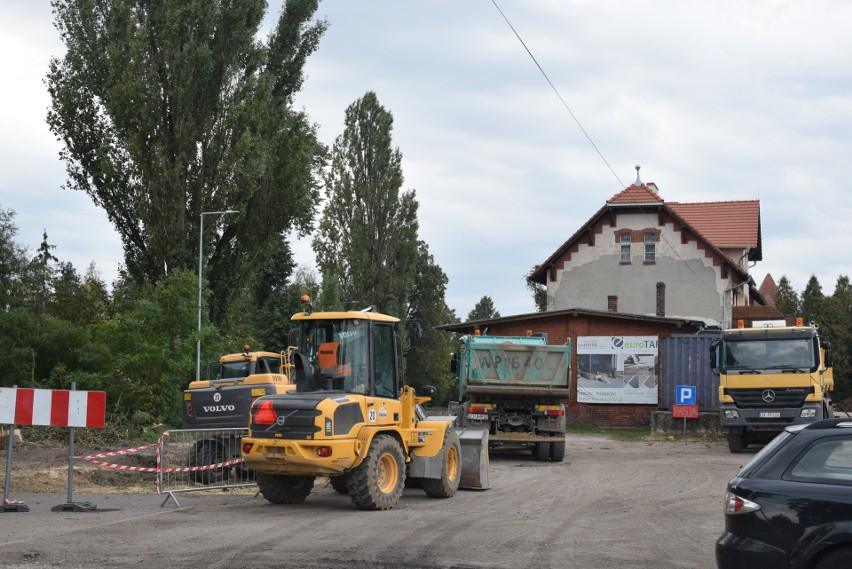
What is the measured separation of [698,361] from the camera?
117ft

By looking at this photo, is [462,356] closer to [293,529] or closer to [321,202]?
[293,529]

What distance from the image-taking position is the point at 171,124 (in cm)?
3195

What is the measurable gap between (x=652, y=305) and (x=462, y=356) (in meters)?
27.4

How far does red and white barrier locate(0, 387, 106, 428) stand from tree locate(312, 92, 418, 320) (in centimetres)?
4208

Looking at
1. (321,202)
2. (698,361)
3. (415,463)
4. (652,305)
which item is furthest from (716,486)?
(321,202)

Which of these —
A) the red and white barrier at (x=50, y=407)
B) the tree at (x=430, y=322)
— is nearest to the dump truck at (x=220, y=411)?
the red and white barrier at (x=50, y=407)

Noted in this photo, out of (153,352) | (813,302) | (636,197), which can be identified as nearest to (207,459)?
(153,352)

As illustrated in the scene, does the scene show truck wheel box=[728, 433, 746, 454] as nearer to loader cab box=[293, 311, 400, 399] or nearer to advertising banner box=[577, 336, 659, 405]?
advertising banner box=[577, 336, 659, 405]

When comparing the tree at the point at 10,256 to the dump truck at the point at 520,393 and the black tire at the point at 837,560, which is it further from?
the black tire at the point at 837,560

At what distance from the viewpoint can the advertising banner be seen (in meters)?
37.0

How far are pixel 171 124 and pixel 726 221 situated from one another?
35.8 metres

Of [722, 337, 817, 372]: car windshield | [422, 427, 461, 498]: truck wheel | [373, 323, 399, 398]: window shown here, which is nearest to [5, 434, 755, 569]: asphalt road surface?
[422, 427, 461, 498]: truck wheel

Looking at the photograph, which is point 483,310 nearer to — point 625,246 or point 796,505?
point 625,246

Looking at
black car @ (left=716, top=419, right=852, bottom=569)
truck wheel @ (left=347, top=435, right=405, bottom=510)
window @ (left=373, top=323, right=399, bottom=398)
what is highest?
window @ (left=373, top=323, right=399, bottom=398)
